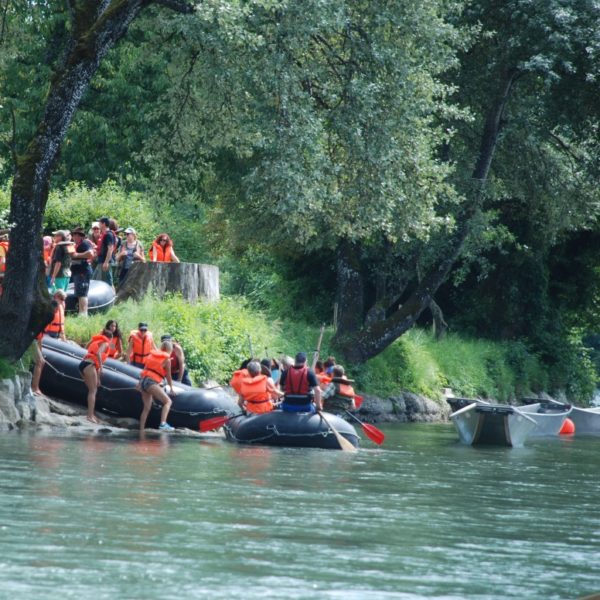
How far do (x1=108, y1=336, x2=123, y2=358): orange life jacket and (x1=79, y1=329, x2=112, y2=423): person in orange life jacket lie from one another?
1174mm

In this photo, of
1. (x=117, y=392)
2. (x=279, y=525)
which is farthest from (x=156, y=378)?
(x=279, y=525)

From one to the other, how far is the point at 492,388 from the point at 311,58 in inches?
870

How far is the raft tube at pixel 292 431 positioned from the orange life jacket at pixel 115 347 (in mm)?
3584

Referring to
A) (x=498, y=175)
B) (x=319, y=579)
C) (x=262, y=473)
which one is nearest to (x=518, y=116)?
(x=498, y=175)

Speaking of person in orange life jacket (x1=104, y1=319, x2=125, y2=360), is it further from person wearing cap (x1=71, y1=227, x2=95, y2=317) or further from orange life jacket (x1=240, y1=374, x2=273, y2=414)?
orange life jacket (x1=240, y1=374, x2=273, y2=414)

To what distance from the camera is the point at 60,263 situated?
28141 mm

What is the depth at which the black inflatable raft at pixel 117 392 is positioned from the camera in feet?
84.9

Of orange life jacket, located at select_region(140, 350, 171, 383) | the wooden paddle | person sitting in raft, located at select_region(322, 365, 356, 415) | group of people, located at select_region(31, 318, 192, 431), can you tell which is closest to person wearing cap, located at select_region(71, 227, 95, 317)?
group of people, located at select_region(31, 318, 192, 431)

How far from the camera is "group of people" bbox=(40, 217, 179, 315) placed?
28.2 m

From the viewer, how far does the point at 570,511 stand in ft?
54.7

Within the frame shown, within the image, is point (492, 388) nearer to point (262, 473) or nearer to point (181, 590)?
point (262, 473)

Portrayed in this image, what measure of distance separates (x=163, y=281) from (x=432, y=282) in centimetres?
749

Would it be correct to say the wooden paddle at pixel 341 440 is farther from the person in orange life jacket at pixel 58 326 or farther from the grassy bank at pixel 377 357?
the grassy bank at pixel 377 357

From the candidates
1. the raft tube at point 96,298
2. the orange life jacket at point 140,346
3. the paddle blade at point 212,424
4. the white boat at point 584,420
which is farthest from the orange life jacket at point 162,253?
the white boat at point 584,420
